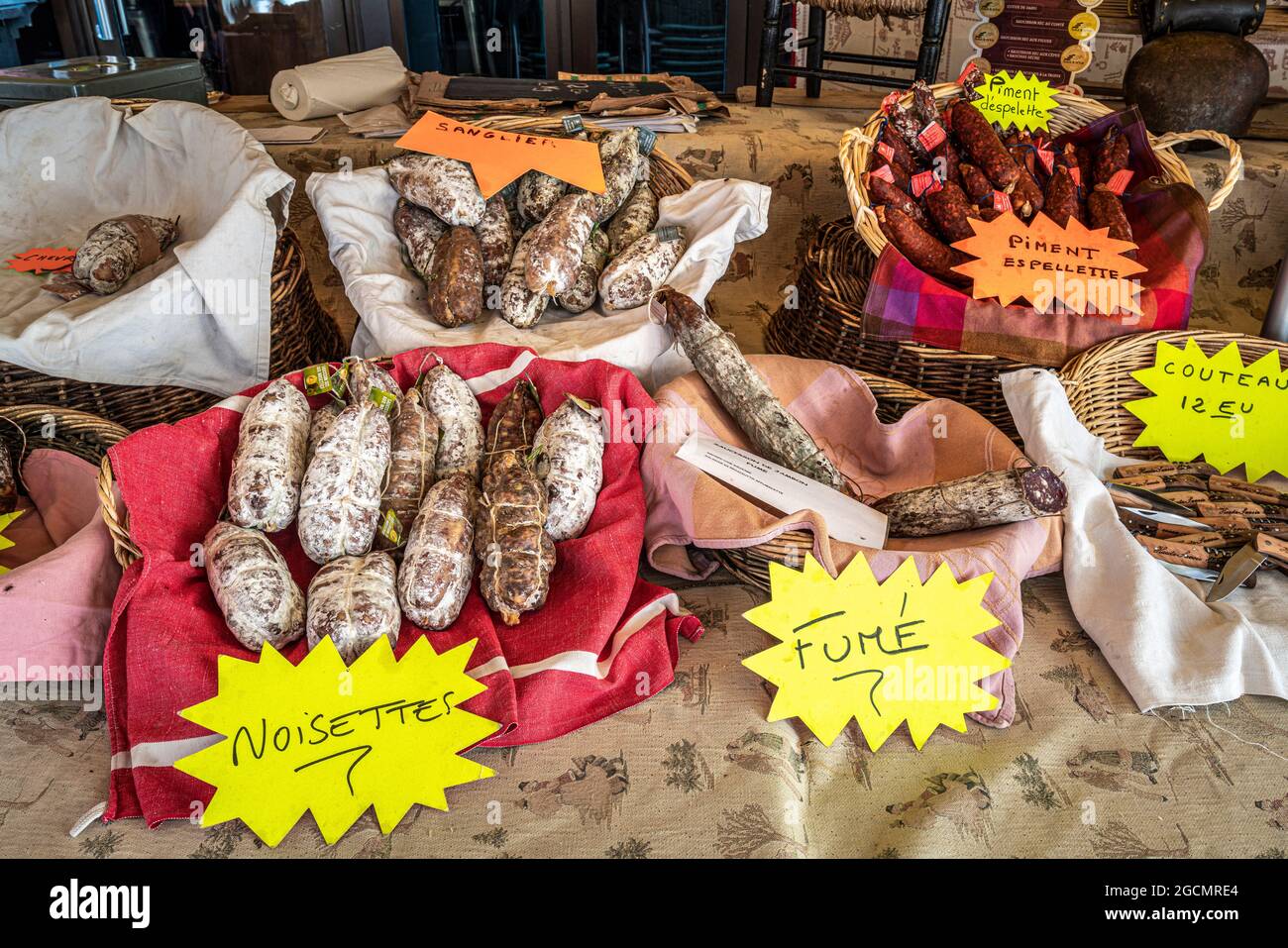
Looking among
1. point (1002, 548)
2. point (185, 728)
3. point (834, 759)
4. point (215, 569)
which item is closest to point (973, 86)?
point (1002, 548)

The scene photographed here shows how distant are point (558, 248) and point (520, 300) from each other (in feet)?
0.41

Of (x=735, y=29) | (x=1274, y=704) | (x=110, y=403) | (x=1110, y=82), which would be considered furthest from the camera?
(x=735, y=29)

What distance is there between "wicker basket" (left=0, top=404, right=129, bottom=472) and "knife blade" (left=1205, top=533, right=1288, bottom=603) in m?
1.67

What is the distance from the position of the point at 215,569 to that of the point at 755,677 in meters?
0.71

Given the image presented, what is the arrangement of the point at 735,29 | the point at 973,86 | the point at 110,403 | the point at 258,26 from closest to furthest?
the point at 110,403
the point at 973,86
the point at 258,26
the point at 735,29

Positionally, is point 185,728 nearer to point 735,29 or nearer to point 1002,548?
point 1002,548

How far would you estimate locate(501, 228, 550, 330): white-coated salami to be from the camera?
1693mm

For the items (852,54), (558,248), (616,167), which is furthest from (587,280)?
(852,54)

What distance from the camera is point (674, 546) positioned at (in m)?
1.36

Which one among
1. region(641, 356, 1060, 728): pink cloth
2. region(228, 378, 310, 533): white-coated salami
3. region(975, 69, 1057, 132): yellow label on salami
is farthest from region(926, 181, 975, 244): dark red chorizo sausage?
region(228, 378, 310, 533): white-coated salami

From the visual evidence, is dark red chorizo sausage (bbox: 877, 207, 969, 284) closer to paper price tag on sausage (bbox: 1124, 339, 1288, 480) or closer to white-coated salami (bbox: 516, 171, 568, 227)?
paper price tag on sausage (bbox: 1124, 339, 1288, 480)

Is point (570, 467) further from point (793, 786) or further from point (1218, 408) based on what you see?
point (1218, 408)

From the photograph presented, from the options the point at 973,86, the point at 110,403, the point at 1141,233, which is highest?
the point at 973,86

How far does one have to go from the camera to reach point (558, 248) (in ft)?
5.58
